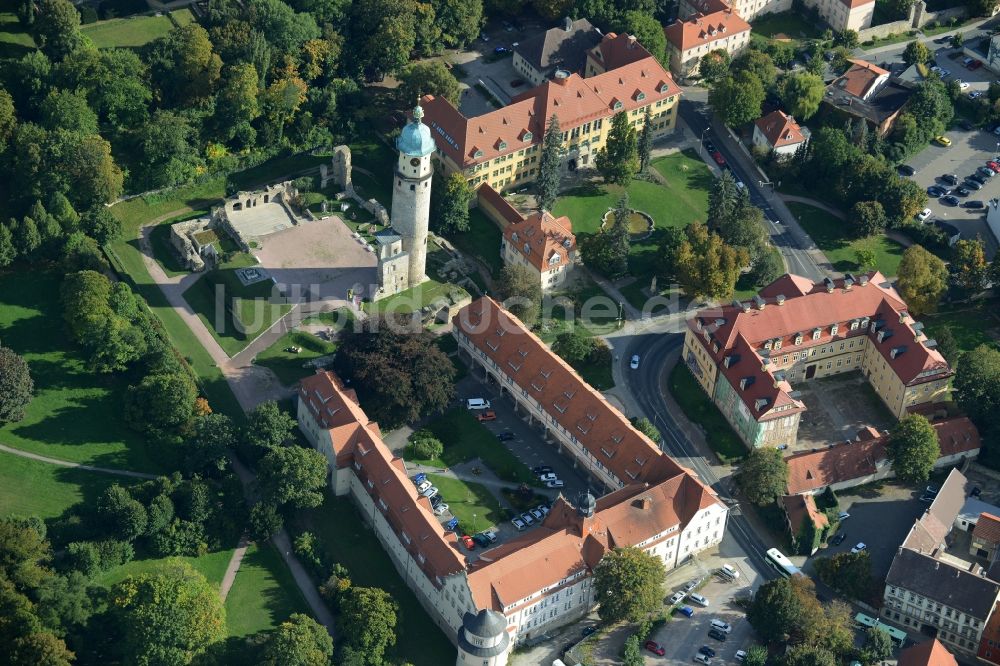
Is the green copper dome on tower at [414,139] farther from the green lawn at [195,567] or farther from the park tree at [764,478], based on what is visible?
the park tree at [764,478]

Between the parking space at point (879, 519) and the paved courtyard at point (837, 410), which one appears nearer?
the parking space at point (879, 519)

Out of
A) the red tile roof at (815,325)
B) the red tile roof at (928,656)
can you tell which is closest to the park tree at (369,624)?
the red tile roof at (815,325)

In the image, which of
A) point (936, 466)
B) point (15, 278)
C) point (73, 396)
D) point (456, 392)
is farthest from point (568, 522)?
point (15, 278)

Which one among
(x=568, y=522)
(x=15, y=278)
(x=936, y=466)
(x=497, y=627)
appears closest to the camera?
(x=497, y=627)

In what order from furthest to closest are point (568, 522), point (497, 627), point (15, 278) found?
point (15, 278), point (568, 522), point (497, 627)

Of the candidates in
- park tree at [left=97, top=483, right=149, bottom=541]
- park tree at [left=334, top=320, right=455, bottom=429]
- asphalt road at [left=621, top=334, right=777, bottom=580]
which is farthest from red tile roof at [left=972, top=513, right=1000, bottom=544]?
park tree at [left=97, top=483, right=149, bottom=541]

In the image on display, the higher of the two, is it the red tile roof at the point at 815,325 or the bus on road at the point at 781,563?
the red tile roof at the point at 815,325

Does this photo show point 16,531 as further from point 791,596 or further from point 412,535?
point 791,596
